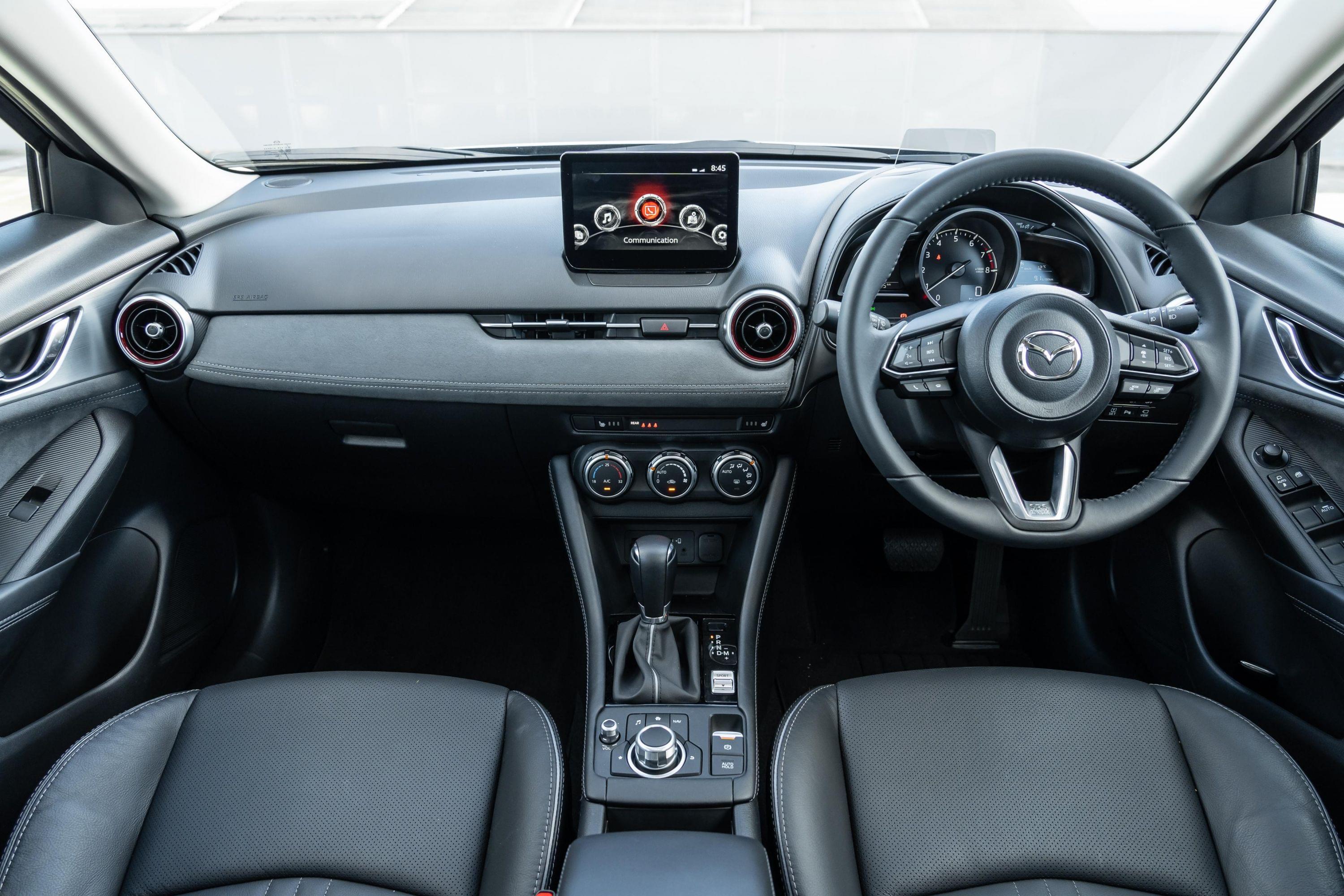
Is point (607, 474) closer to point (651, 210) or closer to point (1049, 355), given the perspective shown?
point (651, 210)

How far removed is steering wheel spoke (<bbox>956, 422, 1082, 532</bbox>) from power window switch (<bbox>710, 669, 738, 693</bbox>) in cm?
72

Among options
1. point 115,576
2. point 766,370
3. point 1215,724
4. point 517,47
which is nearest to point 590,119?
point 517,47

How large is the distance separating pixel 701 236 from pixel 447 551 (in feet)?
4.63

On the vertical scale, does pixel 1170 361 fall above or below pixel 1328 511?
above

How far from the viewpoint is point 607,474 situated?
6.14 ft

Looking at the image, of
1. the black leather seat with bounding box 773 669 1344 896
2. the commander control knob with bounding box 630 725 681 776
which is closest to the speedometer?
the black leather seat with bounding box 773 669 1344 896

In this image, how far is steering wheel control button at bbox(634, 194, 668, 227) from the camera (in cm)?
169

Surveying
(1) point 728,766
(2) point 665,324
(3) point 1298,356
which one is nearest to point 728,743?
(1) point 728,766

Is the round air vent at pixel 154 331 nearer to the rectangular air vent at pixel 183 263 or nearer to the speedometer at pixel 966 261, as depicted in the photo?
the rectangular air vent at pixel 183 263

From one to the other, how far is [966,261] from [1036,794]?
967 mm

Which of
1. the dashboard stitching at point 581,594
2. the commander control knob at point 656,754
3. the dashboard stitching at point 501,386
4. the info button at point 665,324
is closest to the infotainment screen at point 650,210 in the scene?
the info button at point 665,324

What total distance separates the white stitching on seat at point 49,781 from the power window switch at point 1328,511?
1975 millimetres

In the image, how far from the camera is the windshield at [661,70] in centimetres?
194

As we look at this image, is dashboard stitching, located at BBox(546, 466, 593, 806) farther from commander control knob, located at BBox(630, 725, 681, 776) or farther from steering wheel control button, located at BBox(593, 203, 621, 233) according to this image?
steering wheel control button, located at BBox(593, 203, 621, 233)
